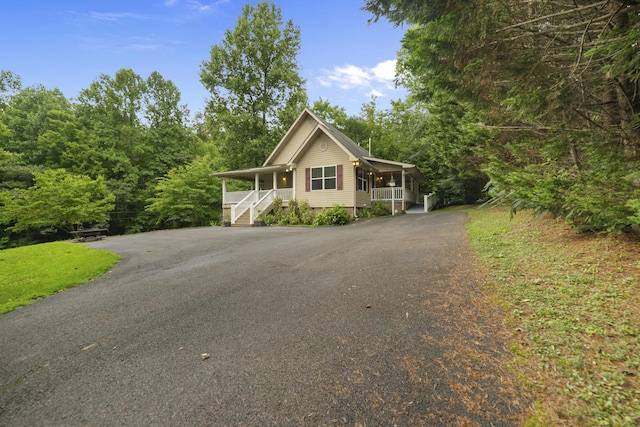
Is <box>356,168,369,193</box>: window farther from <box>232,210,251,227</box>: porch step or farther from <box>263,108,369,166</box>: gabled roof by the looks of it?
<box>232,210,251,227</box>: porch step

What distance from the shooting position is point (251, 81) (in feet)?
79.8

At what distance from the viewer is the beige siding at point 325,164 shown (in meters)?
15.9

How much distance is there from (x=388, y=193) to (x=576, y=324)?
1634 centimetres

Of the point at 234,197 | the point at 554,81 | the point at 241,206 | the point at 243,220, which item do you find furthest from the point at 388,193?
the point at 554,81

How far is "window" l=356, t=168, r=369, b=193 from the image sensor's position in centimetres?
1692

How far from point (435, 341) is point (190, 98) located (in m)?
32.5

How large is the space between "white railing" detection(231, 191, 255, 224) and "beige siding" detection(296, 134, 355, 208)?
319 cm

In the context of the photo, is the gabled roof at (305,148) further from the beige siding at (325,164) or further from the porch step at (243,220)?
the porch step at (243,220)

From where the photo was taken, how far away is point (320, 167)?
16906 mm

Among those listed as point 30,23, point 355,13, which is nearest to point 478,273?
point 355,13

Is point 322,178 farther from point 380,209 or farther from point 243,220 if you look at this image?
point 243,220

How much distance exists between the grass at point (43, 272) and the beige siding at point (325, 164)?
36.6ft

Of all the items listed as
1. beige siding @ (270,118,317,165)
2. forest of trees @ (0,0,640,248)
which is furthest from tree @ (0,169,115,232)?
beige siding @ (270,118,317,165)

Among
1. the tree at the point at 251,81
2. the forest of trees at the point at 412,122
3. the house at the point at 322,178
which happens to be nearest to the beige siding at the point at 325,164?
the house at the point at 322,178
